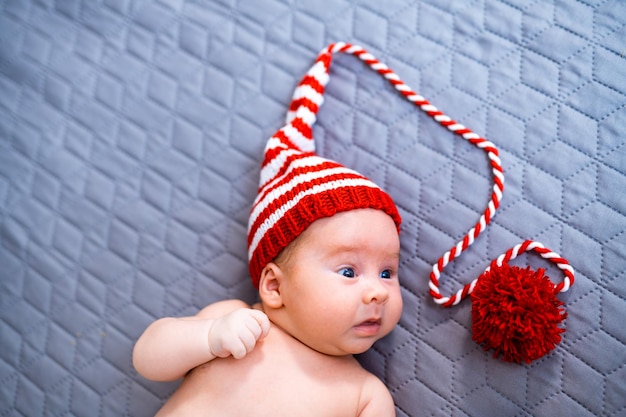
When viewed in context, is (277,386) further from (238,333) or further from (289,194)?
(289,194)

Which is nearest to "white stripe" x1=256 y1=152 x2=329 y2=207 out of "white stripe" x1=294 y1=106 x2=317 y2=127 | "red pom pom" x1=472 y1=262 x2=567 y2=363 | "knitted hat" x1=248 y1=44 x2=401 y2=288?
"knitted hat" x1=248 y1=44 x2=401 y2=288

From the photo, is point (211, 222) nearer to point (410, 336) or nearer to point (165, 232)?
point (165, 232)

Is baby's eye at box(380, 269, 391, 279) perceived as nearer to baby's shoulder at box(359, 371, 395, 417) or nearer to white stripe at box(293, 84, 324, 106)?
baby's shoulder at box(359, 371, 395, 417)

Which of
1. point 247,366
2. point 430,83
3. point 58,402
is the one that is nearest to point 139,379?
point 58,402

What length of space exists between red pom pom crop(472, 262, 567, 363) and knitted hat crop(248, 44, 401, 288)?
213 mm

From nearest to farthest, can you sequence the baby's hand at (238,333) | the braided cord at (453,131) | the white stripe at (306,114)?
the baby's hand at (238,333) → the braided cord at (453,131) → the white stripe at (306,114)

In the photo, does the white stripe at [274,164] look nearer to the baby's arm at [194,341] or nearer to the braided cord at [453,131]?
the braided cord at [453,131]

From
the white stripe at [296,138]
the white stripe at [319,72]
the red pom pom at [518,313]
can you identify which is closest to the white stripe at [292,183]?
the white stripe at [296,138]

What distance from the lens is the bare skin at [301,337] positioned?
3.25 feet

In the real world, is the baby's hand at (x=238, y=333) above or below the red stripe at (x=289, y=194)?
below

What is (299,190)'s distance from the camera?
1035 millimetres

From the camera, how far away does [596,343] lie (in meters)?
1.03

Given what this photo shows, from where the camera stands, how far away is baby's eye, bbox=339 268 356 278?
101 centimetres

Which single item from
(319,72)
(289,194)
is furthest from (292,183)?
(319,72)
